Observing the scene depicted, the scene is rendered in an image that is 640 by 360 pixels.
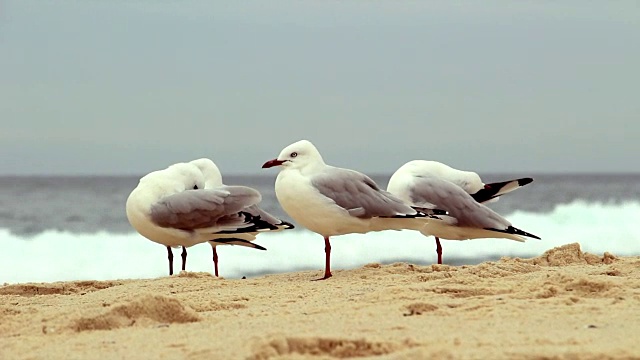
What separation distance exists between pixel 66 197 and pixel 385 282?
3044 centimetres

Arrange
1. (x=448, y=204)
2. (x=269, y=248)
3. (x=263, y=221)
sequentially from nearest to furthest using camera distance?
1. (x=448, y=204)
2. (x=263, y=221)
3. (x=269, y=248)

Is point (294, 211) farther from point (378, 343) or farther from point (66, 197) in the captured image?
point (66, 197)

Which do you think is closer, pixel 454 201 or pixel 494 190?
pixel 454 201

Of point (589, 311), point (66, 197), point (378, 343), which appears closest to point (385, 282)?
point (589, 311)

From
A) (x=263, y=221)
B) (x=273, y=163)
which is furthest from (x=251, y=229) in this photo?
(x=273, y=163)

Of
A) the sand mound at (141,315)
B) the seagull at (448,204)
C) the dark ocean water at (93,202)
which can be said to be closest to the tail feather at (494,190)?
the seagull at (448,204)

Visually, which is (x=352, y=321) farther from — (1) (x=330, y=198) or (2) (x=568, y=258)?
(2) (x=568, y=258)

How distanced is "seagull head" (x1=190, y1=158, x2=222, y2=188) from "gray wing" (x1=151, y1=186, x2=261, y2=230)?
43.2 inches

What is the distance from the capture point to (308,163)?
23.8ft

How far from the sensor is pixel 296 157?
23.8 ft

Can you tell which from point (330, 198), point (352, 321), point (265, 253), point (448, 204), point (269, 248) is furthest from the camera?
point (269, 248)

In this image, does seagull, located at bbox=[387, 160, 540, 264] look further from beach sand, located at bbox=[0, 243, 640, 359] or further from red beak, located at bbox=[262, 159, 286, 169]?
beach sand, located at bbox=[0, 243, 640, 359]

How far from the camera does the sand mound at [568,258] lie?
7.13 m

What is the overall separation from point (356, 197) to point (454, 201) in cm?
97
